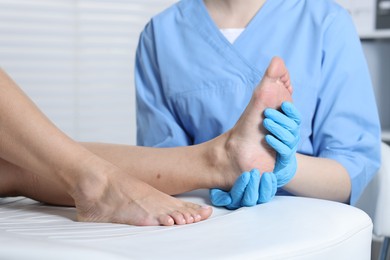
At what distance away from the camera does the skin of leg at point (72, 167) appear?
43.2 inches

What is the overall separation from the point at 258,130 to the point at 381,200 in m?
0.41

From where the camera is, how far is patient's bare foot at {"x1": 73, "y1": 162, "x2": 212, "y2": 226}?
105 cm

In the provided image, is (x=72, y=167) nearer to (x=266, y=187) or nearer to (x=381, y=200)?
(x=266, y=187)

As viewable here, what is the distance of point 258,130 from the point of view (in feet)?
3.73

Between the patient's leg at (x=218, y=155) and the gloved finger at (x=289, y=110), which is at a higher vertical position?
the gloved finger at (x=289, y=110)

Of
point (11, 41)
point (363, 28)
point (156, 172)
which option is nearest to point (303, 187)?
point (156, 172)

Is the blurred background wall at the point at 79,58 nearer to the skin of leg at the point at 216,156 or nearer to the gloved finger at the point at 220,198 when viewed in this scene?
the skin of leg at the point at 216,156

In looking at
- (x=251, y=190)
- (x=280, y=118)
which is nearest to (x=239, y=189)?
(x=251, y=190)

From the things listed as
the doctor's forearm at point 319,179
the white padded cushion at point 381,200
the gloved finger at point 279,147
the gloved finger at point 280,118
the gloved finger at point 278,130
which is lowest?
the white padded cushion at point 381,200

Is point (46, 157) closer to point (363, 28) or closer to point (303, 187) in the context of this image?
point (303, 187)

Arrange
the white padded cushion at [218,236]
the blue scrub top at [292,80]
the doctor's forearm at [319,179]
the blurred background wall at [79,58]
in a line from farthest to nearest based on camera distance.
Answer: the blurred background wall at [79,58]
the blue scrub top at [292,80]
the doctor's forearm at [319,179]
the white padded cushion at [218,236]

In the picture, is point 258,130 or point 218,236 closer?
point 218,236

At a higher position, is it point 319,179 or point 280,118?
point 280,118

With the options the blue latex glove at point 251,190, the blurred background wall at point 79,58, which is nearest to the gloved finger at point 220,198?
the blue latex glove at point 251,190
